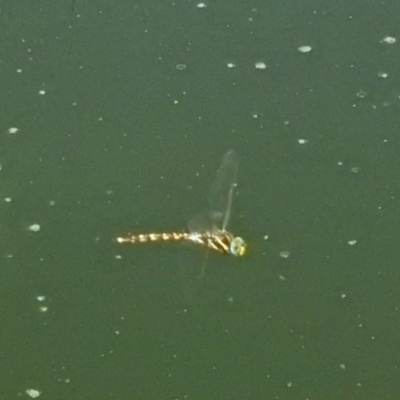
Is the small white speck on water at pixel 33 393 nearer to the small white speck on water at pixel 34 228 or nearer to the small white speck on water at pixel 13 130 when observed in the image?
the small white speck on water at pixel 34 228

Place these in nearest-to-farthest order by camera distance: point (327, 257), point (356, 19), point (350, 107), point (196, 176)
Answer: point (327, 257)
point (196, 176)
point (350, 107)
point (356, 19)

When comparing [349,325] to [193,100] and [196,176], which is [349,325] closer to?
[196,176]

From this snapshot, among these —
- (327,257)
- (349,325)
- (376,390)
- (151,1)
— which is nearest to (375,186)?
(327,257)

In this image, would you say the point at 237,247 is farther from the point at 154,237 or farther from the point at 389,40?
the point at 389,40

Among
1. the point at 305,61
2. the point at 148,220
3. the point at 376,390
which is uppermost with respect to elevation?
the point at 305,61

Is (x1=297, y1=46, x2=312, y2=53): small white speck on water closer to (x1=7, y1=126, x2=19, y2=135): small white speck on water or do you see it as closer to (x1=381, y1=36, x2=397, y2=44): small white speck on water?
(x1=381, y1=36, x2=397, y2=44): small white speck on water

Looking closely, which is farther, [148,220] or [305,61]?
[305,61]

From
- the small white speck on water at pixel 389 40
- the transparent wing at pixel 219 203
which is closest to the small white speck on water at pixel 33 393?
the transparent wing at pixel 219 203
